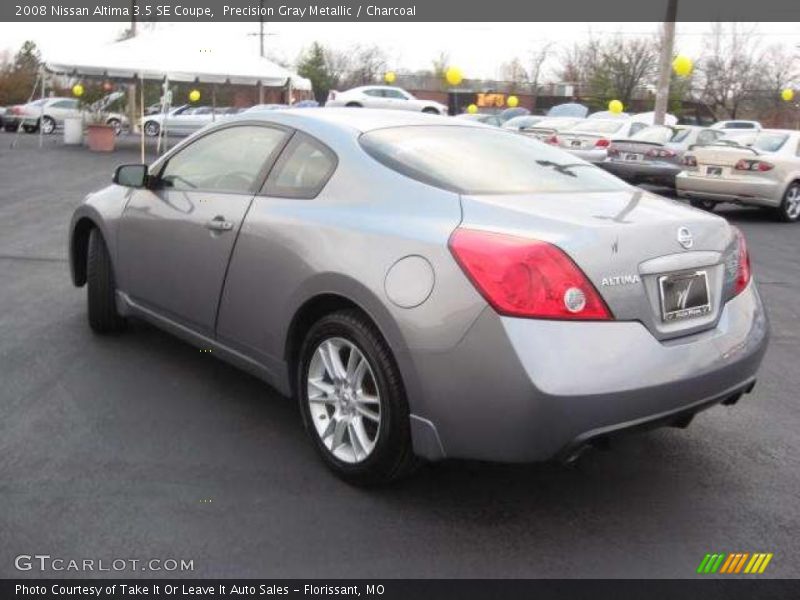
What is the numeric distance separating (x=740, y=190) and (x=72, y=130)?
712 inches

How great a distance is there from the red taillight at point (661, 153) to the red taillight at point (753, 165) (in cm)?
241

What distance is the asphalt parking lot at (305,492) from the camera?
2.65 m

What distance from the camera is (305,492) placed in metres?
3.07

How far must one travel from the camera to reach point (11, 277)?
6.45 metres

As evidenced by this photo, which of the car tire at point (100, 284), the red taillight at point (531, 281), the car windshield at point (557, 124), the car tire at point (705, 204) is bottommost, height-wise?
the car tire at point (705, 204)

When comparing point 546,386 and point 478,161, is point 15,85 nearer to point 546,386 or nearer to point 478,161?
point 478,161

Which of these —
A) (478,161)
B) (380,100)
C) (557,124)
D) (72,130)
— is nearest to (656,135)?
(557,124)

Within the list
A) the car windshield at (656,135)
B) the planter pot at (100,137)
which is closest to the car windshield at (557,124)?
the car windshield at (656,135)

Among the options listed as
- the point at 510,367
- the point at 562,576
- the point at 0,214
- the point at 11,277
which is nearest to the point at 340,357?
the point at 510,367

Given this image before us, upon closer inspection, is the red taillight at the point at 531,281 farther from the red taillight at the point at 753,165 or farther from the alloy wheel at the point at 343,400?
the red taillight at the point at 753,165

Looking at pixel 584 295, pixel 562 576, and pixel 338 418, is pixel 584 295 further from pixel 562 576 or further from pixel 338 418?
pixel 338 418

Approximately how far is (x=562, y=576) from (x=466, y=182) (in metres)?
1.54

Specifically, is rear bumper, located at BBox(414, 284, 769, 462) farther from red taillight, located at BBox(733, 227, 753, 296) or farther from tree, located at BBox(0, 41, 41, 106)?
tree, located at BBox(0, 41, 41, 106)

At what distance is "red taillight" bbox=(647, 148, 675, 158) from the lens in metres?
14.1
